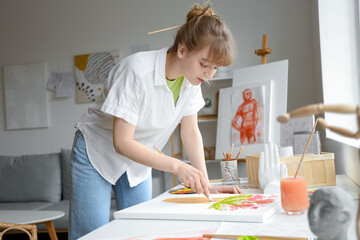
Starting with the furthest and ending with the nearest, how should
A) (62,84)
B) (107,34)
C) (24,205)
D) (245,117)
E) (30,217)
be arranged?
(62,84), (107,34), (24,205), (245,117), (30,217)

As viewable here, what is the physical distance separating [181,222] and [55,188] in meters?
3.03

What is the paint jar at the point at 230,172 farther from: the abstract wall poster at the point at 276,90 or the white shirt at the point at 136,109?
the abstract wall poster at the point at 276,90

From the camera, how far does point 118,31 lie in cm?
408

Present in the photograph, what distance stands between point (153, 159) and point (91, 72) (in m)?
3.04

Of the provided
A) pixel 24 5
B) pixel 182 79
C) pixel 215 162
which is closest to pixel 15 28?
pixel 24 5

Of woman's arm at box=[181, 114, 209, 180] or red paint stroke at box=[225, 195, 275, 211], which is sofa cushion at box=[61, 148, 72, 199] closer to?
woman's arm at box=[181, 114, 209, 180]

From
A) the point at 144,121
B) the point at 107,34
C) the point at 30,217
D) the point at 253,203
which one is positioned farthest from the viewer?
the point at 107,34

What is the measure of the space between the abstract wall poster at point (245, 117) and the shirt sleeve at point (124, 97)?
1.48 m

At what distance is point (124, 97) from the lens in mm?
1342

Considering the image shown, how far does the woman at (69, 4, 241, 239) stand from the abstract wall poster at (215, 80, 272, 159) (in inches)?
43.5

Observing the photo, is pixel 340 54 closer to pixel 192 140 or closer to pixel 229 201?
pixel 192 140

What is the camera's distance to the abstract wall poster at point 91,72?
4090mm

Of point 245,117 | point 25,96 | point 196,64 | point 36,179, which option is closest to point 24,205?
point 36,179

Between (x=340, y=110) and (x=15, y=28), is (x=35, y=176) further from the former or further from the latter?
(x=340, y=110)
